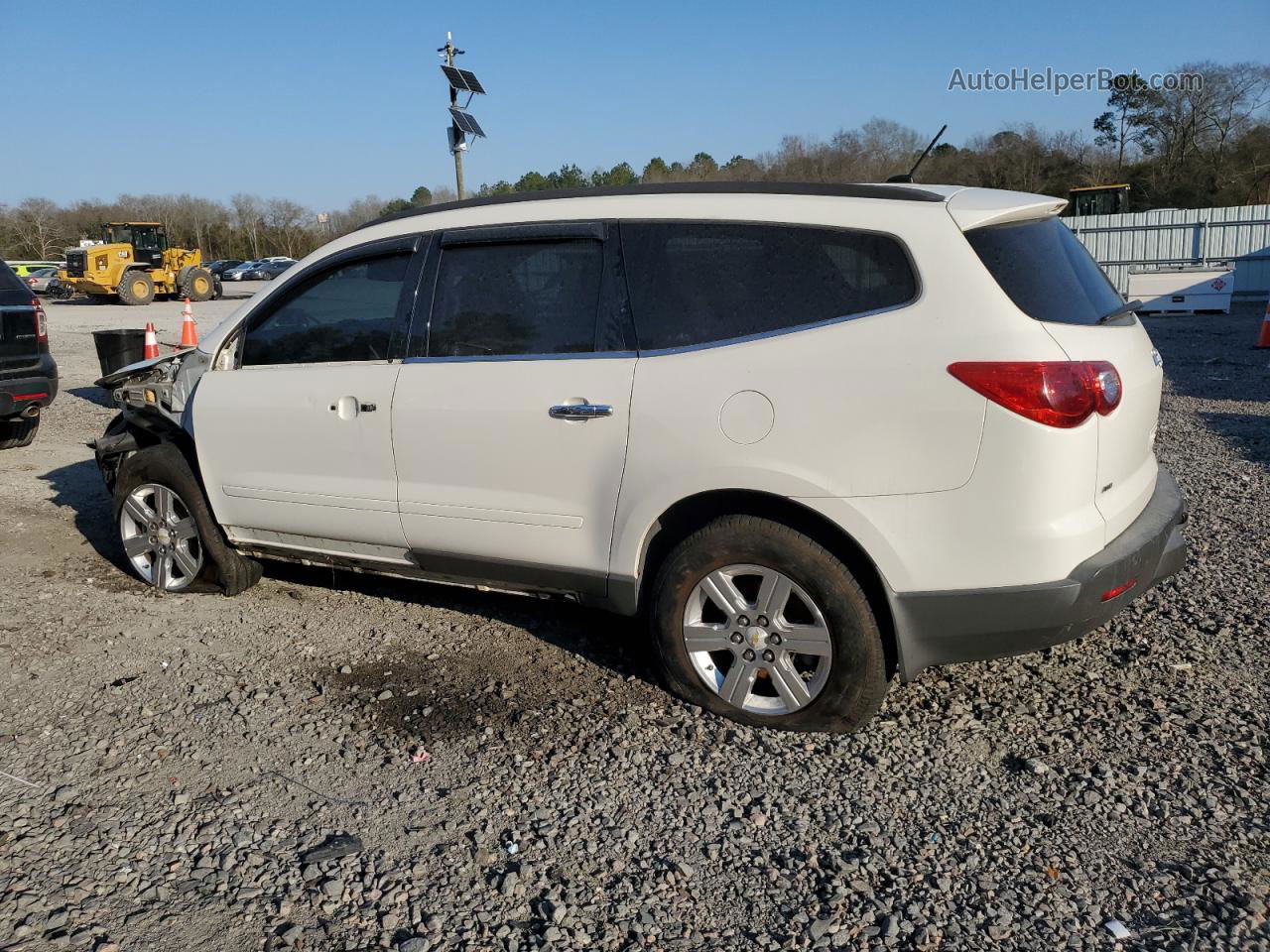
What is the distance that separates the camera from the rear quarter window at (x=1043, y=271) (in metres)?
3.22

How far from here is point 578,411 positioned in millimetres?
3686

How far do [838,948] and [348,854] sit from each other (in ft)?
4.60

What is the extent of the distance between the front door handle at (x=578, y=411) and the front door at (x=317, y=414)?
847mm

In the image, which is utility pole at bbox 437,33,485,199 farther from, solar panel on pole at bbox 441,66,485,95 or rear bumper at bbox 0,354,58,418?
rear bumper at bbox 0,354,58,418

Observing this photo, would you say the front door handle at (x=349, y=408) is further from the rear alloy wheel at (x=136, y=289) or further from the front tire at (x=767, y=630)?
the rear alloy wheel at (x=136, y=289)

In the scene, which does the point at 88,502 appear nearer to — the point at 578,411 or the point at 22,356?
the point at 22,356

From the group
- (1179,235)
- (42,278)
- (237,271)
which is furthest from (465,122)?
(237,271)

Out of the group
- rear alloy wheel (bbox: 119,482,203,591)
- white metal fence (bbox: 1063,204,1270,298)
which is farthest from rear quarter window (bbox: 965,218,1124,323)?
white metal fence (bbox: 1063,204,1270,298)

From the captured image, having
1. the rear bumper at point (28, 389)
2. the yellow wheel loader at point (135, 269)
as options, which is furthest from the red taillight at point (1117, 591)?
the yellow wheel loader at point (135, 269)

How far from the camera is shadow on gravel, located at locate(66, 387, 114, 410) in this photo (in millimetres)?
11475

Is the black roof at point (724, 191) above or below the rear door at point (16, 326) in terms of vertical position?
above

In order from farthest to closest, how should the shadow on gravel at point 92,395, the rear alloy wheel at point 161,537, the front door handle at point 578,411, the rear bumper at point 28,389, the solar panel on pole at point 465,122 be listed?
the solar panel on pole at point 465,122
the shadow on gravel at point 92,395
the rear bumper at point 28,389
the rear alloy wheel at point 161,537
the front door handle at point 578,411

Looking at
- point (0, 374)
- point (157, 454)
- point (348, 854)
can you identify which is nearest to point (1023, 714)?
point (348, 854)

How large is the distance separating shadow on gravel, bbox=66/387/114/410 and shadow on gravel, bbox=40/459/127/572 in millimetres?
3342
